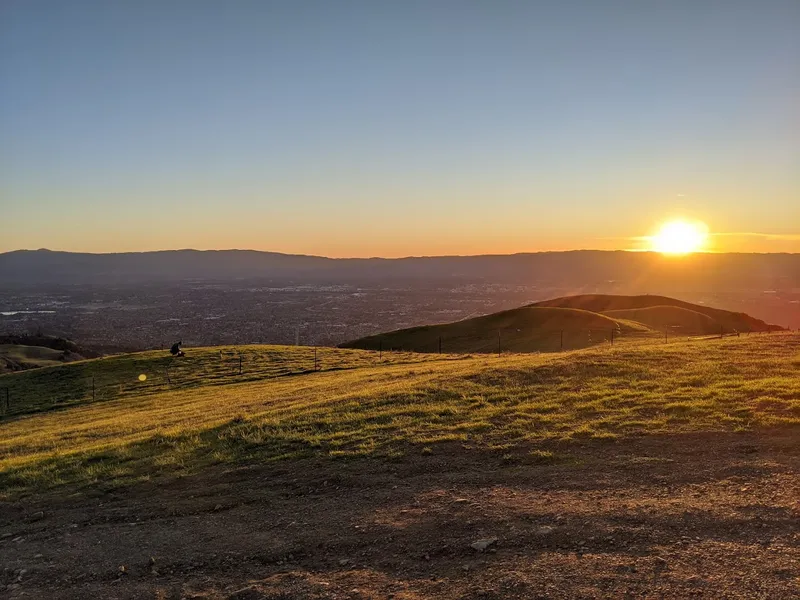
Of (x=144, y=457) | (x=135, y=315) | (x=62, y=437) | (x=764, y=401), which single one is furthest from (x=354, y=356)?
(x=135, y=315)

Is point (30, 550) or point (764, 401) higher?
point (764, 401)

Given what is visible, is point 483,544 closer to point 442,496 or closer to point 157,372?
point 442,496

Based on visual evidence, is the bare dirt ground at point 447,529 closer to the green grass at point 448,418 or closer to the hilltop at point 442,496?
the hilltop at point 442,496

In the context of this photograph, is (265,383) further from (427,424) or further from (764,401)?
(764,401)

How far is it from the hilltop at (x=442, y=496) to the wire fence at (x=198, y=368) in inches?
701

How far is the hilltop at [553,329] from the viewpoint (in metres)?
51.7

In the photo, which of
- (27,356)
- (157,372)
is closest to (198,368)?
(157,372)

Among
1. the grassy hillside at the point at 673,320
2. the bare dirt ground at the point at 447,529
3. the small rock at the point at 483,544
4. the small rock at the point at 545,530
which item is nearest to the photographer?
the bare dirt ground at the point at 447,529

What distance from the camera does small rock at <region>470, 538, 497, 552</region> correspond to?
7859 millimetres

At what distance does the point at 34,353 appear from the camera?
278 feet

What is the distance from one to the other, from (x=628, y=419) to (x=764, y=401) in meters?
4.01

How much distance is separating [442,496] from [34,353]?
309ft

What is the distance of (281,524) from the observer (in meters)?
9.47

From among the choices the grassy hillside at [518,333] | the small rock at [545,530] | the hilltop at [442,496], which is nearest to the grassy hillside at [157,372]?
the grassy hillside at [518,333]
